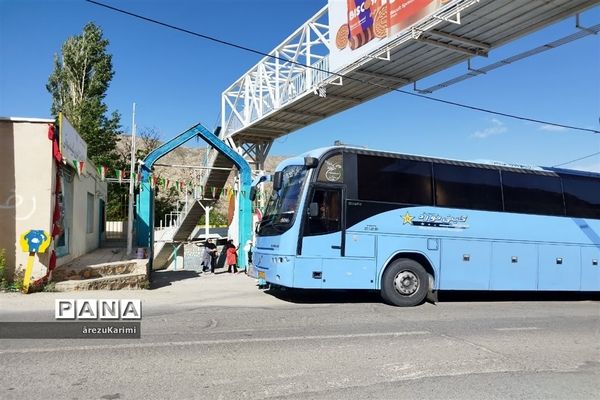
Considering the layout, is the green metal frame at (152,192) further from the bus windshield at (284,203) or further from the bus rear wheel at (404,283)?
the bus rear wheel at (404,283)

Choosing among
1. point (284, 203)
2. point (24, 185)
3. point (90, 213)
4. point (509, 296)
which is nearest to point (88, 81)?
point (90, 213)

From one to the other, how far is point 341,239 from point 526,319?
12.9 ft

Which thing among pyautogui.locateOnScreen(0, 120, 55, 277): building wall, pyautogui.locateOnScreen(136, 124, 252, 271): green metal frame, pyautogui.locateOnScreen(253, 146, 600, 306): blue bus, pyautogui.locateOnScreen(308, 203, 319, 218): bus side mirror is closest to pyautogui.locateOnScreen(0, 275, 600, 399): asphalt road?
pyautogui.locateOnScreen(253, 146, 600, 306): blue bus

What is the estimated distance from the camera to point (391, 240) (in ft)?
34.9

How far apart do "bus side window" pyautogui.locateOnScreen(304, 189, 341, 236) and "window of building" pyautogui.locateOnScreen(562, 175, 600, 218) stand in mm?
6575

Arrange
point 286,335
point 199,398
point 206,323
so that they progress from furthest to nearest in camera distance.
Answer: point 206,323, point 286,335, point 199,398

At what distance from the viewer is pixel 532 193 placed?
12.2 m

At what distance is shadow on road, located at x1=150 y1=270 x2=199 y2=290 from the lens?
13905 mm

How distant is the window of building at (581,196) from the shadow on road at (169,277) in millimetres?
11270

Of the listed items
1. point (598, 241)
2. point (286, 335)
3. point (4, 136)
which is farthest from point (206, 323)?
point (598, 241)

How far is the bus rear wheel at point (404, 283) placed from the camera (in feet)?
34.4

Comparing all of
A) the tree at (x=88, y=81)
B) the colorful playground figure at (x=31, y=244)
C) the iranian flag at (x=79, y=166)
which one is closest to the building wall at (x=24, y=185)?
the colorful playground figure at (x=31, y=244)

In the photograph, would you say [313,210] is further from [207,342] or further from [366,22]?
[366,22]

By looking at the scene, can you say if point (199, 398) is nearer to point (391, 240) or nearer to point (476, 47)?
point (391, 240)
